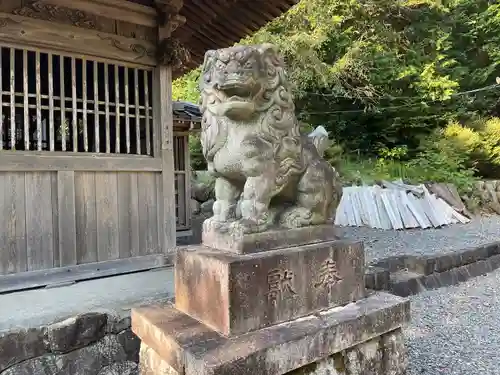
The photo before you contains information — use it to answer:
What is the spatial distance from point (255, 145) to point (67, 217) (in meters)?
2.51

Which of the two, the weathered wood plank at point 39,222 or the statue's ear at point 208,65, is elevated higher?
the statue's ear at point 208,65

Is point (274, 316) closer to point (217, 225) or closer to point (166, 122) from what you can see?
point (217, 225)

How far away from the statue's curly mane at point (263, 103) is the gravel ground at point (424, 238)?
4188 mm

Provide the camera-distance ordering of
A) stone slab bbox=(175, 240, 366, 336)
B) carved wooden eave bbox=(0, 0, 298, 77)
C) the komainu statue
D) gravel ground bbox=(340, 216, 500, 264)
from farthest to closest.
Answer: gravel ground bbox=(340, 216, 500, 264)
carved wooden eave bbox=(0, 0, 298, 77)
the komainu statue
stone slab bbox=(175, 240, 366, 336)

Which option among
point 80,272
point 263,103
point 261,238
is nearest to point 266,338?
point 261,238

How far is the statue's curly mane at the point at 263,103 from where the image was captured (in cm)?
206

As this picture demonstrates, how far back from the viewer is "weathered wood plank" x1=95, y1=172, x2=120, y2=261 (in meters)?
3.95

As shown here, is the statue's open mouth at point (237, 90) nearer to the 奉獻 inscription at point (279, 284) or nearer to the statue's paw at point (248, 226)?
the statue's paw at point (248, 226)

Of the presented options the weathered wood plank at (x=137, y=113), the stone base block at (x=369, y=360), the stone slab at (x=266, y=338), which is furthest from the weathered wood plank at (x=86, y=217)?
the stone base block at (x=369, y=360)

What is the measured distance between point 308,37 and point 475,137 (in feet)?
19.4

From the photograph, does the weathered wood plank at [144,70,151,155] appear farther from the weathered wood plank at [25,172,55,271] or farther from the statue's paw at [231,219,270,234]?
the statue's paw at [231,219,270,234]

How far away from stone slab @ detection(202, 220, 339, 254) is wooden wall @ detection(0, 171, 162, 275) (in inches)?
83.1

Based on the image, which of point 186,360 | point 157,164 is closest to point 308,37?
point 157,164


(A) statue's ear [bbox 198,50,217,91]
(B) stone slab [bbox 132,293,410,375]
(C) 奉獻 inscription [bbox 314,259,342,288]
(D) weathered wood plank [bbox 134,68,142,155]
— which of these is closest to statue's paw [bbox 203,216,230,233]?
(B) stone slab [bbox 132,293,410,375]
